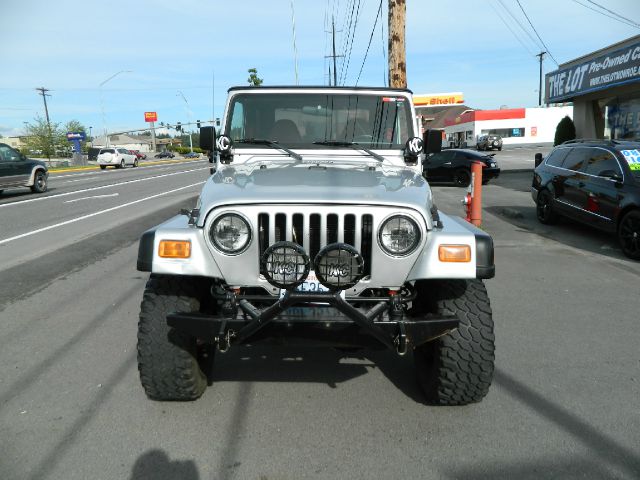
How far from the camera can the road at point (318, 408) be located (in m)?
2.66

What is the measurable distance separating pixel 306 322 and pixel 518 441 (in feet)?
4.41

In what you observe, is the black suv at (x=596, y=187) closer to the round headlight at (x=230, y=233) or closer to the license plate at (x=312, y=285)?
the license plate at (x=312, y=285)

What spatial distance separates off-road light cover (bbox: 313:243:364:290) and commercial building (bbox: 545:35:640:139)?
634 inches

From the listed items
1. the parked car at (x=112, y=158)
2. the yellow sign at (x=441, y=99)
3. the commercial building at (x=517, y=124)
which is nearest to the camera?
the parked car at (x=112, y=158)

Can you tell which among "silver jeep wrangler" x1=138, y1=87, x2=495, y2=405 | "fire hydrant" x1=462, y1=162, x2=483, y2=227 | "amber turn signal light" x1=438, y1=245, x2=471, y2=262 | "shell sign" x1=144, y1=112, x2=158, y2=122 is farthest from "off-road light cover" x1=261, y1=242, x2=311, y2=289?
"shell sign" x1=144, y1=112, x2=158, y2=122

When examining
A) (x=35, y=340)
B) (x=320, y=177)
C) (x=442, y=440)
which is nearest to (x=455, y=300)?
(x=442, y=440)

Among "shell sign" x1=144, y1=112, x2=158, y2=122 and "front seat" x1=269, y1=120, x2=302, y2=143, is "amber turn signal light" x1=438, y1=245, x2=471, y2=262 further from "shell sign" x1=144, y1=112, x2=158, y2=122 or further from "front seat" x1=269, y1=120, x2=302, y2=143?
"shell sign" x1=144, y1=112, x2=158, y2=122

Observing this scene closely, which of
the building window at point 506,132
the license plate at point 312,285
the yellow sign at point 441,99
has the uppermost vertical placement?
the yellow sign at point 441,99

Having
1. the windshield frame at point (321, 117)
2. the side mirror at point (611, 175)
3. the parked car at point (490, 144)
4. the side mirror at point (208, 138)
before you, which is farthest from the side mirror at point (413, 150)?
the parked car at point (490, 144)

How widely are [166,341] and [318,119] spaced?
2193 mm

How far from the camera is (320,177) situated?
3.38 m

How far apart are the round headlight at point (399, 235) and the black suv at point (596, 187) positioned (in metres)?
5.86

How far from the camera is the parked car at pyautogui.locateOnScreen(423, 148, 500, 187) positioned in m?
18.6

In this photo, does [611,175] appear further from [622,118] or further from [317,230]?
[622,118]
